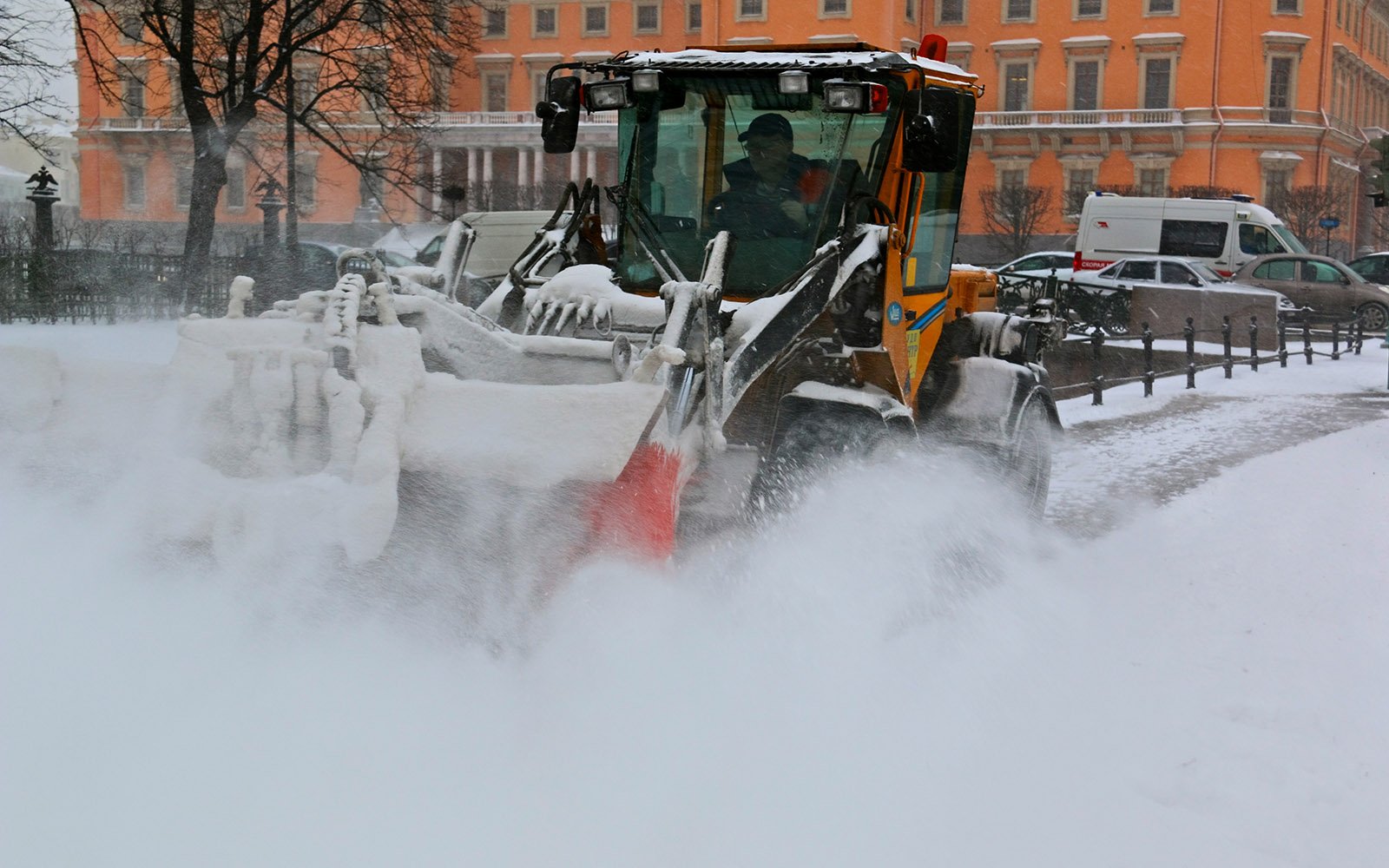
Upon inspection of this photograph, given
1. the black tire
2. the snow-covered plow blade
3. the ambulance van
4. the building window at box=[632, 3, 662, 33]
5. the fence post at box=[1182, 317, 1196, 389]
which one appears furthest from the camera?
the building window at box=[632, 3, 662, 33]

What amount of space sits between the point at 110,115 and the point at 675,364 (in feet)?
231

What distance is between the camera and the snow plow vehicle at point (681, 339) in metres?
4.50

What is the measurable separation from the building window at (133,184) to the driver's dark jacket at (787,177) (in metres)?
64.6

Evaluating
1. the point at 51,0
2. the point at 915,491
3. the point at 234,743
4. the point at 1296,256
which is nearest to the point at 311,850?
the point at 234,743

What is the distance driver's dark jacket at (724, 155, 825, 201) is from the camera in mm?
6117

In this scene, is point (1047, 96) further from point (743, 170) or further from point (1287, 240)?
point (743, 170)

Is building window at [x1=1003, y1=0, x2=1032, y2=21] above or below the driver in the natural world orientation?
above

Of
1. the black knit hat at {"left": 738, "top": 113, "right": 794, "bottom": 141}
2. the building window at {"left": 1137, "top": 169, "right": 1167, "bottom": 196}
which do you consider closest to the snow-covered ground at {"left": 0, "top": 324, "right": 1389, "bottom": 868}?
the black knit hat at {"left": 738, "top": 113, "right": 794, "bottom": 141}

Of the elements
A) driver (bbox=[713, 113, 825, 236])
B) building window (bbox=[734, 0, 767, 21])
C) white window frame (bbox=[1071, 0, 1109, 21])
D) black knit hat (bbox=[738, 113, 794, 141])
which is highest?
white window frame (bbox=[1071, 0, 1109, 21])

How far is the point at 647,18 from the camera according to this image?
62.4 meters

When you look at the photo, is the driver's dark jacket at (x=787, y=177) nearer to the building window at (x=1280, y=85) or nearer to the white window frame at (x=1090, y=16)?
the building window at (x=1280, y=85)

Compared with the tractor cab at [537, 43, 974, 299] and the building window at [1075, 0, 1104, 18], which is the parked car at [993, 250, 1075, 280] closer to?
the tractor cab at [537, 43, 974, 299]

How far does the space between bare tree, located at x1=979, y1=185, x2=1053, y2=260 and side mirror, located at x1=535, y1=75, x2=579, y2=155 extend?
1773 inches

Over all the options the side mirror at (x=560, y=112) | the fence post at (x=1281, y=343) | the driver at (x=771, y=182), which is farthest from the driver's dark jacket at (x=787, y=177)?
the fence post at (x=1281, y=343)
